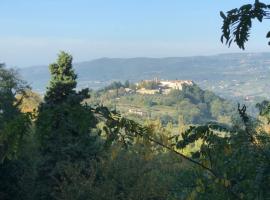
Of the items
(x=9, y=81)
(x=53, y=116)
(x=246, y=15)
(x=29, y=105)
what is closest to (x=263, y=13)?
(x=246, y=15)

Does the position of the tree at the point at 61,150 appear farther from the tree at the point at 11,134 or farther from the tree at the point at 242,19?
the tree at the point at 242,19

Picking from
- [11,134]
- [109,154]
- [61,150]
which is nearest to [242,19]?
[11,134]

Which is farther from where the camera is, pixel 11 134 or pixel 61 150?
pixel 61 150

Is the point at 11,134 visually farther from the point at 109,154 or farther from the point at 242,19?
the point at 109,154

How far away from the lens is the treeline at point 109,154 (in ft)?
10.8

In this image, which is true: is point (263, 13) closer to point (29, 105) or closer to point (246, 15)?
point (246, 15)

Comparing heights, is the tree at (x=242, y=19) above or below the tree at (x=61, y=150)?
above

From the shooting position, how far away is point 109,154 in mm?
13266

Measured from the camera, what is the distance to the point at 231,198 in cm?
351

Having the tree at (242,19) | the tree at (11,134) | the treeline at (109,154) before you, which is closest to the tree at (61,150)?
Result: the treeline at (109,154)

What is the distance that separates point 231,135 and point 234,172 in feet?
1.11

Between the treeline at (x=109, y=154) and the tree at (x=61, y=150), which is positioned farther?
the tree at (x=61, y=150)

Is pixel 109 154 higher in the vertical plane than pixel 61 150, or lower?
higher

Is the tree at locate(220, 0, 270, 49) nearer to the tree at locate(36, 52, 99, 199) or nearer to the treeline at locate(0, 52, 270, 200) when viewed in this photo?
the treeline at locate(0, 52, 270, 200)
